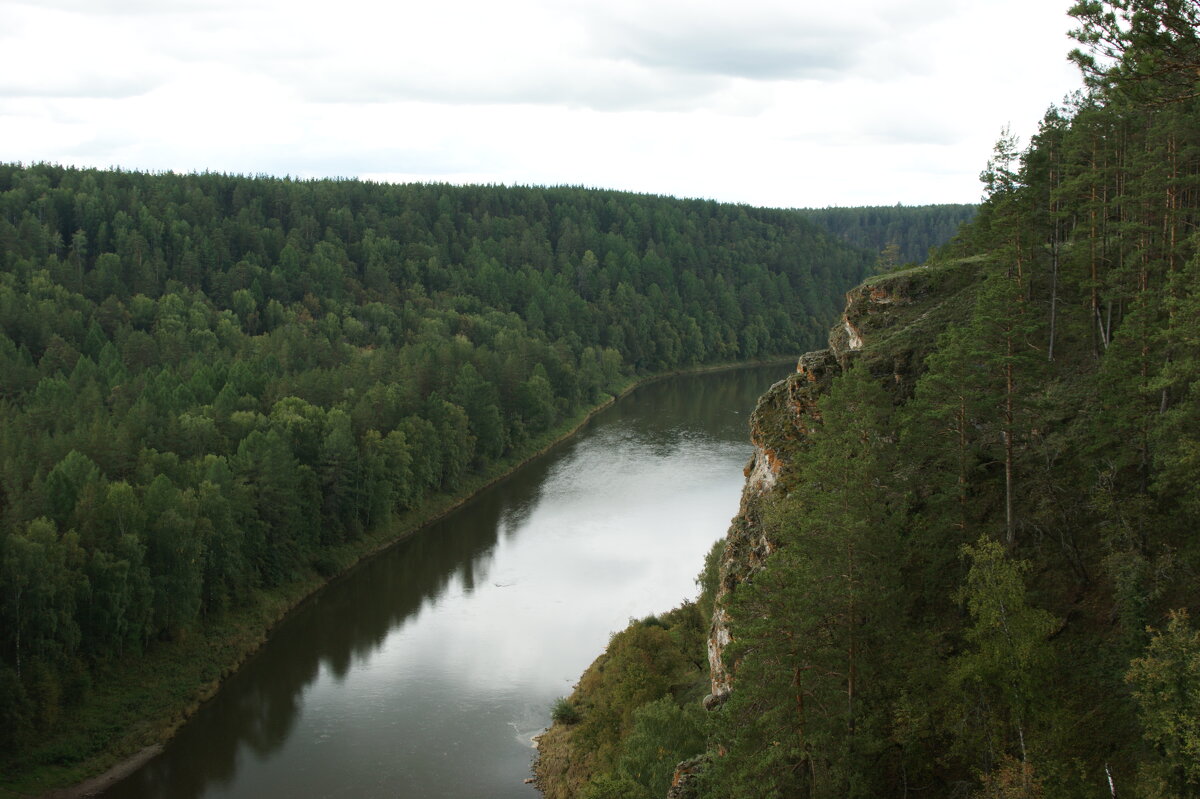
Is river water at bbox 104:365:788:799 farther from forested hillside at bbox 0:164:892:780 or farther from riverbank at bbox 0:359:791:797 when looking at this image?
forested hillside at bbox 0:164:892:780

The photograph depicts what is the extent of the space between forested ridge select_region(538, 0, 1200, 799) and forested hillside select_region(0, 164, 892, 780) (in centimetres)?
1671

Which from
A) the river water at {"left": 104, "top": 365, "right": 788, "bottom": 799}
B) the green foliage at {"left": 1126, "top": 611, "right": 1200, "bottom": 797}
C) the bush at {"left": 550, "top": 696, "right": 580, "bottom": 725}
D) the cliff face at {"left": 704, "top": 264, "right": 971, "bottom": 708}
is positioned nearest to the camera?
the green foliage at {"left": 1126, "top": 611, "right": 1200, "bottom": 797}

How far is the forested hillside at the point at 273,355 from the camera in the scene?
35.6 m

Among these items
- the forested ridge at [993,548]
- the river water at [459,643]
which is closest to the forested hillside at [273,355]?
the river water at [459,643]

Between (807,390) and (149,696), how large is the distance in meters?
23.5

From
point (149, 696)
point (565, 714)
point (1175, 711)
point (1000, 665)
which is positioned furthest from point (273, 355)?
point (1175, 711)

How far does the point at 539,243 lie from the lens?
130875 millimetres

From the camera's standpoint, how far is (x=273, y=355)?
7088cm

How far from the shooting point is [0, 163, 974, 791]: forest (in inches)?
1375

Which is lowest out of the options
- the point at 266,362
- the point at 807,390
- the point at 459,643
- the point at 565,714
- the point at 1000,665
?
the point at 459,643

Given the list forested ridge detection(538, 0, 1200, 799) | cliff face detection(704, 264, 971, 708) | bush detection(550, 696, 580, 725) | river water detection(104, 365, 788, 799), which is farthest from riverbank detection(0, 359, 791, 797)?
cliff face detection(704, 264, 971, 708)

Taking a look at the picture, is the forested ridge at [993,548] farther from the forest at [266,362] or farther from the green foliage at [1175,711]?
the forest at [266,362]

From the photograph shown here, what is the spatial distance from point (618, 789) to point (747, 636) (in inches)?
274

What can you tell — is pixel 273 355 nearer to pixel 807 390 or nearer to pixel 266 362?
pixel 266 362
